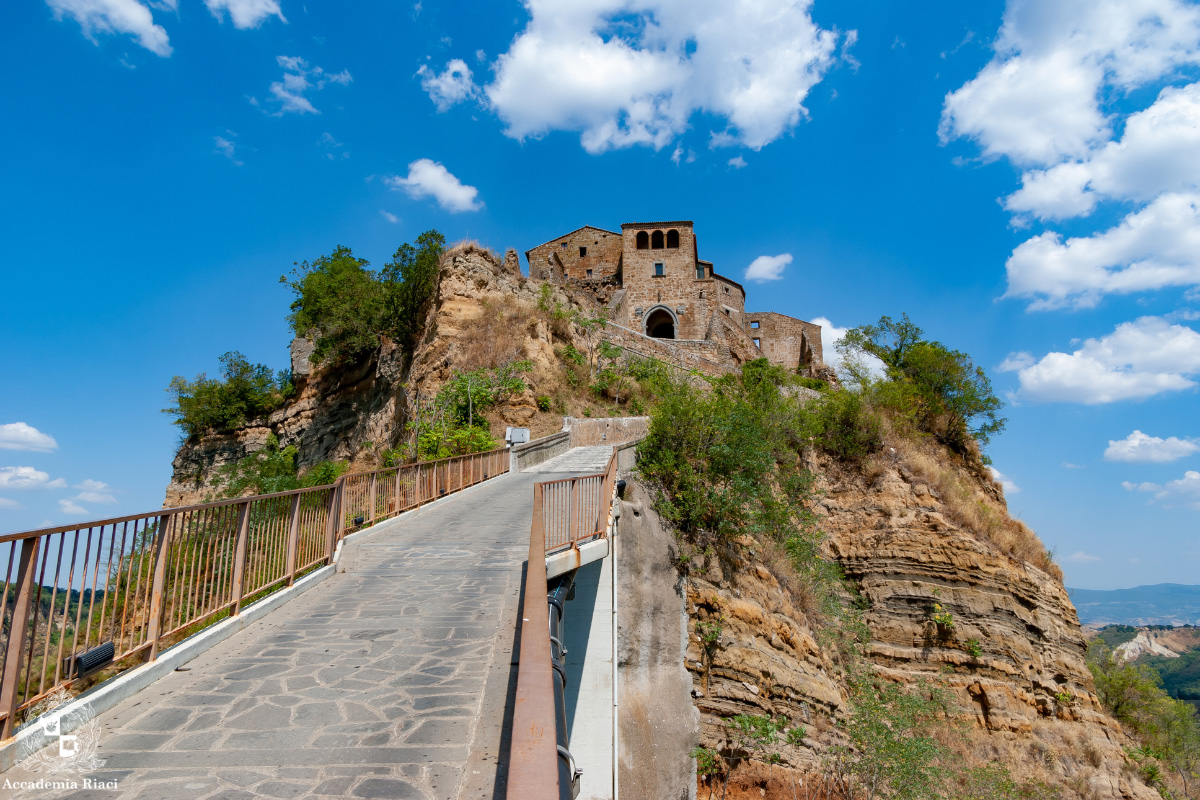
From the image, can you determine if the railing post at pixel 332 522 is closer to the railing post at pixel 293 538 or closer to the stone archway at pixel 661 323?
the railing post at pixel 293 538

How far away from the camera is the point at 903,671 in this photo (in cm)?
1569

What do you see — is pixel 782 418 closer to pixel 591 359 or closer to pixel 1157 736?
pixel 591 359

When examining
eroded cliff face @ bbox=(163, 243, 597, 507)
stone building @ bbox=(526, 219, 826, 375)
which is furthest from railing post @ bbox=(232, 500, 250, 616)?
stone building @ bbox=(526, 219, 826, 375)

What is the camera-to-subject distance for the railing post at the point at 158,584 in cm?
473

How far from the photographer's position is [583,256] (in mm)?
48344

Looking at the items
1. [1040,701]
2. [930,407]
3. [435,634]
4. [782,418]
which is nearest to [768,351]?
[930,407]

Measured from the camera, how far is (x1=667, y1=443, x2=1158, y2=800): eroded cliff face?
1108 cm

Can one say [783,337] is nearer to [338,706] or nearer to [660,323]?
[660,323]

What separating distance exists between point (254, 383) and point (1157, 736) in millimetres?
44696

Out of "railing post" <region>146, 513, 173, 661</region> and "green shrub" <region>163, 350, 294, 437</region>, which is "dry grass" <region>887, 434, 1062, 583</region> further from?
"green shrub" <region>163, 350, 294, 437</region>

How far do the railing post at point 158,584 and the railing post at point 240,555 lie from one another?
909 mm

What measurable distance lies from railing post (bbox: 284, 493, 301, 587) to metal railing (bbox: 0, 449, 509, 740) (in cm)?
1

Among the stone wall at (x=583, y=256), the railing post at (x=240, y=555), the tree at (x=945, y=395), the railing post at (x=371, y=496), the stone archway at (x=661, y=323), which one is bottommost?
the railing post at (x=240, y=555)

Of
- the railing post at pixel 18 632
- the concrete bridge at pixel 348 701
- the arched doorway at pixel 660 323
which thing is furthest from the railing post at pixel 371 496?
the arched doorway at pixel 660 323
